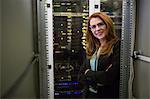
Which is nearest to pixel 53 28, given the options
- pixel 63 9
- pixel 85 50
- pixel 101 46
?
pixel 63 9

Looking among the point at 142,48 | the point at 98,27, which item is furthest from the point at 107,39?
the point at 142,48

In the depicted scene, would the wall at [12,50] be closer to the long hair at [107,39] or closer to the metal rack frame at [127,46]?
the long hair at [107,39]

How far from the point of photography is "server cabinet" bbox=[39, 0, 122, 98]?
7.00ft

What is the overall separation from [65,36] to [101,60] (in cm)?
47

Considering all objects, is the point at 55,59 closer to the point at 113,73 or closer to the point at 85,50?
the point at 85,50

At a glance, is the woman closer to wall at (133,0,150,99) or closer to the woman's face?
the woman's face

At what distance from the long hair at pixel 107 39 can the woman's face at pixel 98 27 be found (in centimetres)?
3

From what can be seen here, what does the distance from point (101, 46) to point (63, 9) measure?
57 cm

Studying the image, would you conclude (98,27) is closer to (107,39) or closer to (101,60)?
(107,39)

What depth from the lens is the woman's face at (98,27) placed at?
2.15 meters

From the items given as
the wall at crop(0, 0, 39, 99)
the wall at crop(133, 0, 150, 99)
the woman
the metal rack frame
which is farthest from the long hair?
the wall at crop(0, 0, 39, 99)

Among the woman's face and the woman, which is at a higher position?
the woman's face

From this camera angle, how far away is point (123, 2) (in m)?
2.18

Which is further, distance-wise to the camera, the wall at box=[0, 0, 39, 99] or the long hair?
the long hair
